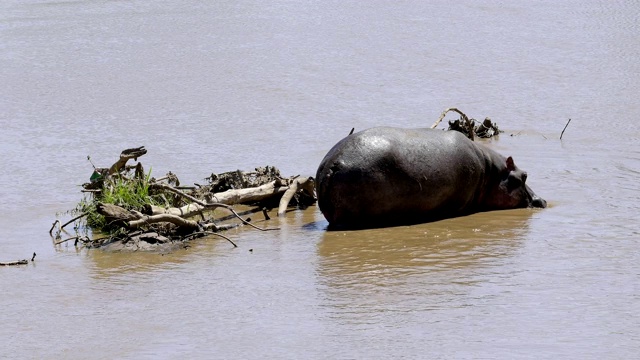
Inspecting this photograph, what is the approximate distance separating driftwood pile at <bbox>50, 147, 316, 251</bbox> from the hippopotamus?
0.84 metres

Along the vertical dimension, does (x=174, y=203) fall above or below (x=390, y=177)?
below

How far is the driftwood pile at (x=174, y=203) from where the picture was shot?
Result: 31.8ft

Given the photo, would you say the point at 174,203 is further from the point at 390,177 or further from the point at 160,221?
the point at 390,177

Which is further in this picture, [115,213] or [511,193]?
[511,193]

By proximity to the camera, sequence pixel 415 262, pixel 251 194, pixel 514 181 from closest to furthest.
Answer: pixel 415 262
pixel 514 181
pixel 251 194

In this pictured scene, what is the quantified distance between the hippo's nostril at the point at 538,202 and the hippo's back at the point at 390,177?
31.1 inches

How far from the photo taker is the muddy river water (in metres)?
7.16

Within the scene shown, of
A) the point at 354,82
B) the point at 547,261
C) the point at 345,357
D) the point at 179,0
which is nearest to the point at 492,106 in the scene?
the point at 354,82

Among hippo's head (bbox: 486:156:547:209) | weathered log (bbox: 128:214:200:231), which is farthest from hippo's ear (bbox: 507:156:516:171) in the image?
weathered log (bbox: 128:214:200:231)

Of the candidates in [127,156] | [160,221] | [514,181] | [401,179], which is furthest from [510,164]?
[127,156]

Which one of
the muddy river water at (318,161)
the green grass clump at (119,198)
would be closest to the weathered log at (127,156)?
the green grass clump at (119,198)

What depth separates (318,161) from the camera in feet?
41.9

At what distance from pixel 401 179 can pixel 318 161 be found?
2.92 metres

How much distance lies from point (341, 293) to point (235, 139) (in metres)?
6.43
